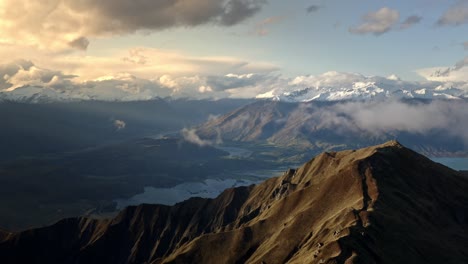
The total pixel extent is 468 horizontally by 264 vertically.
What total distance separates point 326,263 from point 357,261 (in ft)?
41.8

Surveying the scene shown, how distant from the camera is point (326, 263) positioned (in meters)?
198

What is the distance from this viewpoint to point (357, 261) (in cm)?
19700
